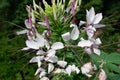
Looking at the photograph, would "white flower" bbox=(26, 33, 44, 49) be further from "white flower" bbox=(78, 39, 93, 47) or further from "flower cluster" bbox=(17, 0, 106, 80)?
"white flower" bbox=(78, 39, 93, 47)

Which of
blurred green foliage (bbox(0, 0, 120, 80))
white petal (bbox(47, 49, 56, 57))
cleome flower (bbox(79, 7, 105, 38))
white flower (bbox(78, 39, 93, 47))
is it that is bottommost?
blurred green foliage (bbox(0, 0, 120, 80))

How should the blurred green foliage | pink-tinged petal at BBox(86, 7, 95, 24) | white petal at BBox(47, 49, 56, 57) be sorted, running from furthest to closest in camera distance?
the blurred green foliage < pink-tinged petal at BBox(86, 7, 95, 24) < white petal at BBox(47, 49, 56, 57)

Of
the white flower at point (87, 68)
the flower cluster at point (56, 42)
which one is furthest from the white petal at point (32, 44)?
the white flower at point (87, 68)

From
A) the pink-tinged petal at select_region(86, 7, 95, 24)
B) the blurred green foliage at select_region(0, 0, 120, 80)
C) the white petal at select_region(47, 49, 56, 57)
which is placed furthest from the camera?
the blurred green foliage at select_region(0, 0, 120, 80)

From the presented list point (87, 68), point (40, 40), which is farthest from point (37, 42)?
point (87, 68)

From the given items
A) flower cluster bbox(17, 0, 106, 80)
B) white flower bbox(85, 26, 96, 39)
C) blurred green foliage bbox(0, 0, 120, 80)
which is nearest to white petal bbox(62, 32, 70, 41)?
flower cluster bbox(17, 0, 106, 80)

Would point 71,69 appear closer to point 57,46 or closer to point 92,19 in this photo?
point 57,46

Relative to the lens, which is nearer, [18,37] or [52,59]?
[52,59]

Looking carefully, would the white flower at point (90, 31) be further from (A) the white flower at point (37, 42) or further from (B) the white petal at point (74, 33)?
(A) the white flower at point (37, 42)

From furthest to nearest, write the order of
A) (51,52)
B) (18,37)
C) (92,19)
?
(18,37)
(92,19)
(51,52)

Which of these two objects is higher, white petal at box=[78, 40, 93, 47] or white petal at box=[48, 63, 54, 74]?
white petal at box=[78, 40, 93, 47]

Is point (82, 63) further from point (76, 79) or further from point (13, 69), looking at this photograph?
point (13, 69)

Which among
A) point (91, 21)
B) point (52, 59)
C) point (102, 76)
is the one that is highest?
point (91, 21)
